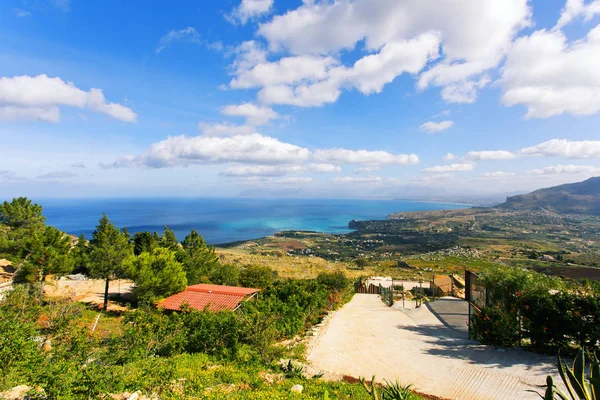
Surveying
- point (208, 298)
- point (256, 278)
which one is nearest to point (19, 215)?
point (256, 278)

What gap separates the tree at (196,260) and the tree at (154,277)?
96.9 inches

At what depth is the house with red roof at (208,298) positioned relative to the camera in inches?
526

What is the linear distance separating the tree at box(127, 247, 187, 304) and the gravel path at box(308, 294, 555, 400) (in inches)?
306

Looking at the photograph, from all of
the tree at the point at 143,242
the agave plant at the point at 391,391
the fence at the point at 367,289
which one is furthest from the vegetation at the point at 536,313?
the tree at the point at 143,242

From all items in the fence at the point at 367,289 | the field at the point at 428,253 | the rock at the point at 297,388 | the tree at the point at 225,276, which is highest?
the rock at the point at 297,388

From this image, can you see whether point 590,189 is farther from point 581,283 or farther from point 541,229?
point 581,283

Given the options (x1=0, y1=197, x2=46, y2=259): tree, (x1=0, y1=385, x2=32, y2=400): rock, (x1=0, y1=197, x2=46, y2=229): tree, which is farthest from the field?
(x1=0, y1=385, x2=32, y2=400): rock

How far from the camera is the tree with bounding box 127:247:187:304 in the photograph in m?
14.2

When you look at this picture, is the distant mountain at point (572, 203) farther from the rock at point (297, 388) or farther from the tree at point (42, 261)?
the tree at point (42, 261)

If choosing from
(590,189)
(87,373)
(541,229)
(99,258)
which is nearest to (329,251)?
(99,258)

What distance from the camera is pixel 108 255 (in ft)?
51.5

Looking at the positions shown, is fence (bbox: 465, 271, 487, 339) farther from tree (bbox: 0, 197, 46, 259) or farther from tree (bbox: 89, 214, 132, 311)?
tree (bbox: 0, 197, 46, 259)

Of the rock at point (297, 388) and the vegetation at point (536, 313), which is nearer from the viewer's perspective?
the rock at point (297, 388)

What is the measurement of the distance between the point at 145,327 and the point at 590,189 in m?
267
